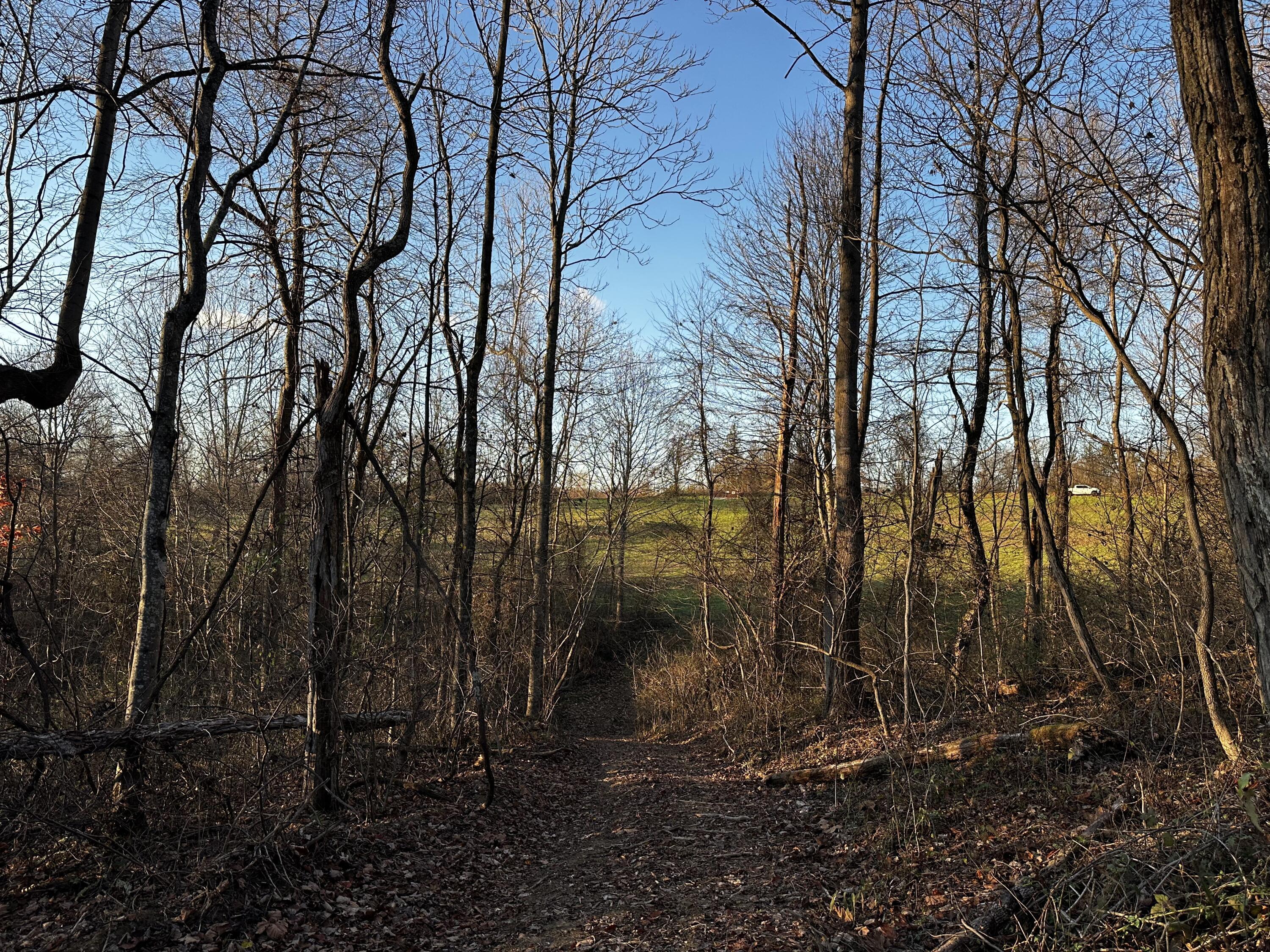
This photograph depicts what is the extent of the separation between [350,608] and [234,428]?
11730mm

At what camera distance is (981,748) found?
6586 millimetres

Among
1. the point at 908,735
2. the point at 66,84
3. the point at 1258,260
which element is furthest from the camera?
A: the point at 908,735

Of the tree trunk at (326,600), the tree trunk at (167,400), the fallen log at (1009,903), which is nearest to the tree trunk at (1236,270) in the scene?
the fallen log at (1009,903)

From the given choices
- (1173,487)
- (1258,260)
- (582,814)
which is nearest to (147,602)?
(582,814)

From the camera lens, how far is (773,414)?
48.3 ft

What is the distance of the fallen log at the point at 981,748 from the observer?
19.9 feet

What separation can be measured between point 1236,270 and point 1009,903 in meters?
3.53

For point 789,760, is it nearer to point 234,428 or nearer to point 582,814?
point 582,814

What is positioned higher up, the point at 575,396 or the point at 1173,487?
the point at 575,396

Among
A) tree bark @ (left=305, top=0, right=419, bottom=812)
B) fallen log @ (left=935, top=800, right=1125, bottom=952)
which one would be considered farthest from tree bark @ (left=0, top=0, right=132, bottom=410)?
fallen log @ (left=935, top=800, right=1125, bottom=952)

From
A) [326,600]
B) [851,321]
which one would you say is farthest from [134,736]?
[851,321]

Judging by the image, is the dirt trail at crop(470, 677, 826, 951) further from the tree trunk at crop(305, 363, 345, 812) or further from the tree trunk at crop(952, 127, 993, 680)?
the tree trunk at crop(952, 127, 993, 680)

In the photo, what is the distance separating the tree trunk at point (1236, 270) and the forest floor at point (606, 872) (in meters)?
1.56

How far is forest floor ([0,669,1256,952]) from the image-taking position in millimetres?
4195
